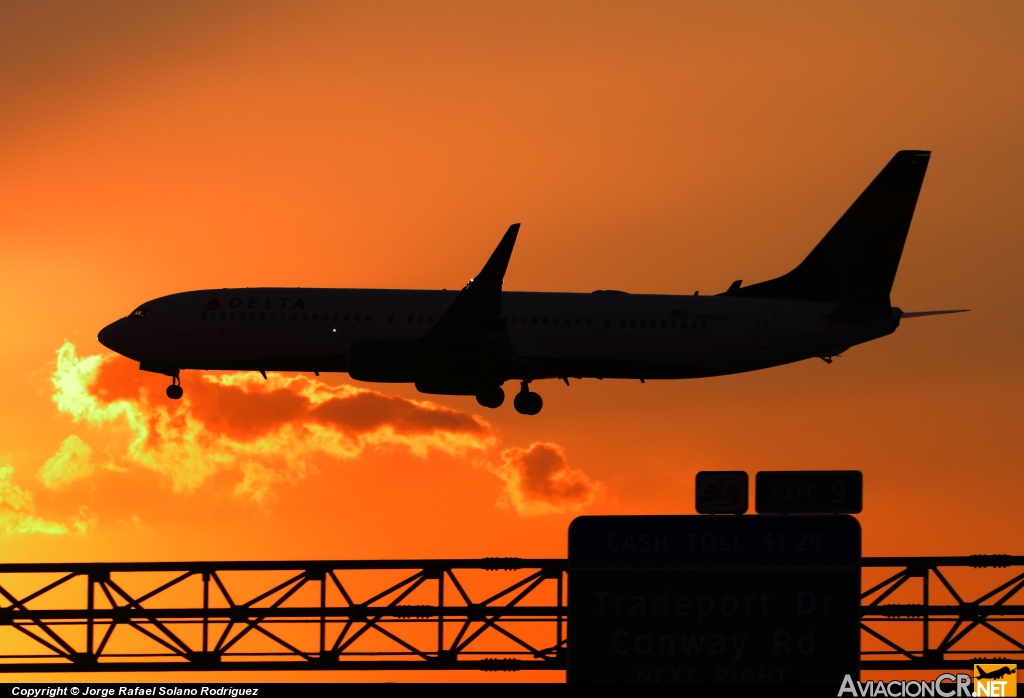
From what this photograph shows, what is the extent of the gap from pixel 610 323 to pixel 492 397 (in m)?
5.60

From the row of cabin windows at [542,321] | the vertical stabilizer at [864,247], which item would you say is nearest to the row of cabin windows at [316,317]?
the row of cabin windows at [542,321]

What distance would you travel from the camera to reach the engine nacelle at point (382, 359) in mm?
65688

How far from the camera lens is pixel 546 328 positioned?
223 feet

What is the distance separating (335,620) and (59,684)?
616cm

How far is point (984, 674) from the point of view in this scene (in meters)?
33.2

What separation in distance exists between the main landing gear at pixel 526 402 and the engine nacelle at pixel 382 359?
5514 mm

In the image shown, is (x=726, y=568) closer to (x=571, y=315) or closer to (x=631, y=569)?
(x=631, y=569)

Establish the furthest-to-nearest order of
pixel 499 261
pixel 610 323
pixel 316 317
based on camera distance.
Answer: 1. pixel 316 317
2. pixel 610 323
3. pixel 499 261

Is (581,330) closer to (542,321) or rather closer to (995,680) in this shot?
(542,321)

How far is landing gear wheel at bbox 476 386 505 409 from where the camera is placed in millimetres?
69144

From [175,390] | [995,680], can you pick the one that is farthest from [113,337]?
[995,680]

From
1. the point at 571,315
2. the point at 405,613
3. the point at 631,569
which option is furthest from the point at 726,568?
the point at 571,315

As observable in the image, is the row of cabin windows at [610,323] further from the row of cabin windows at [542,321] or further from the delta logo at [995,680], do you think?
the delta logo at [995,680]

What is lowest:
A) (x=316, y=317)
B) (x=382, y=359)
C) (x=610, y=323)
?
(x=382, y=359)
